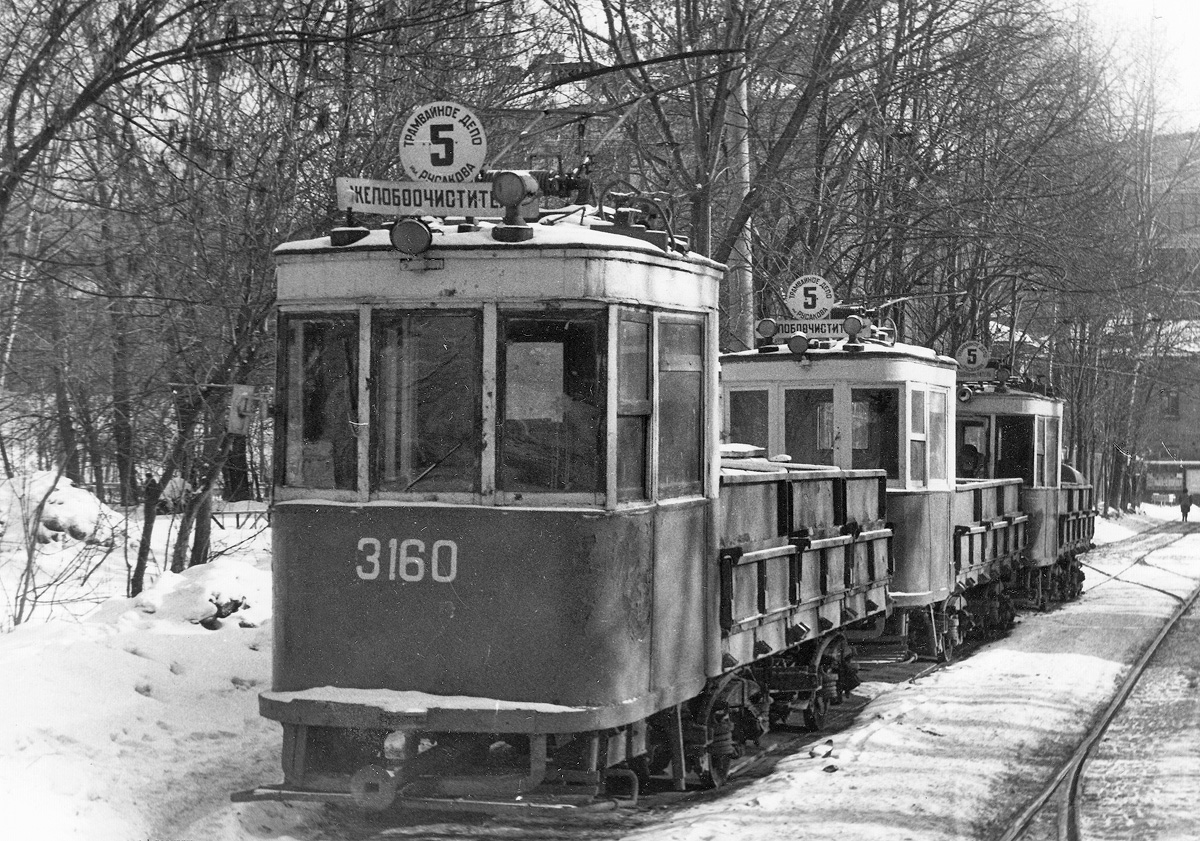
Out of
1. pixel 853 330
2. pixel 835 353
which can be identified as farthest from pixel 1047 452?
pixel 835 353

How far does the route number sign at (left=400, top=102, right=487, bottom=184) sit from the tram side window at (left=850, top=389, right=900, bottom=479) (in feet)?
18.8

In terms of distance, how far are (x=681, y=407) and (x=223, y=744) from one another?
125 inches

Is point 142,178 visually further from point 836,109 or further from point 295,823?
point 836,109

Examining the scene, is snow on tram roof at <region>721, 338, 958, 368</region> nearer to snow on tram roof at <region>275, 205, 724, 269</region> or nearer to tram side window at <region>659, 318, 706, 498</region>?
tram side window at <region>659, 318, 706, 498</region>

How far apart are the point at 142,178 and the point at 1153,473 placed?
181ft

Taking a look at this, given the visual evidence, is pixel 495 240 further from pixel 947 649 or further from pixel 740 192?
pixel 740 192

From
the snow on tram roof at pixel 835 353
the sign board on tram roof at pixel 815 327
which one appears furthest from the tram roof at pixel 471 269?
the sign board on tram roof at pixel 815 327

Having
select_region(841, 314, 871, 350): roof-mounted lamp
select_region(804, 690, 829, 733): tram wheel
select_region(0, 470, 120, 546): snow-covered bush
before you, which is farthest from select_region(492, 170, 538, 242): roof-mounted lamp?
select_region(0, 470, 120, 546): snow-covered bush

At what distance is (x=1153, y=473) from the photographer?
60.7m

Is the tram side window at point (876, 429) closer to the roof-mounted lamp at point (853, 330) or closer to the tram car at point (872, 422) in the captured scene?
the tram car at point (872, 422)

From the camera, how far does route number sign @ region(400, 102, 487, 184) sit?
7.36 m

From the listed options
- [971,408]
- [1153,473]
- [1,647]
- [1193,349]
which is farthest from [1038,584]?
[1153,473]

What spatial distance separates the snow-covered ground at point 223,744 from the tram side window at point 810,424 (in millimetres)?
2004

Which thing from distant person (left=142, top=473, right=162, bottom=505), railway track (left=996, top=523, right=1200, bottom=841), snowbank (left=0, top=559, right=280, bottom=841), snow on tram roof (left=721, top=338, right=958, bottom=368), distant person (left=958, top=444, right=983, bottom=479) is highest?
snow on tram roof (left=721, top=338, right=958, bottom=368)
